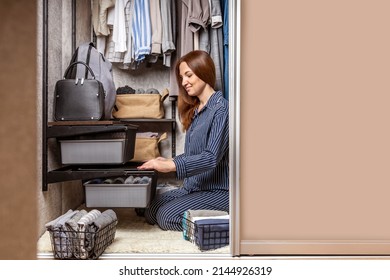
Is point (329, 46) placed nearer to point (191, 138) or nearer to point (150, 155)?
point (191, 138)

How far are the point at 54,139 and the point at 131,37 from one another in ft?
3.11

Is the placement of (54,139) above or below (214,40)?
below

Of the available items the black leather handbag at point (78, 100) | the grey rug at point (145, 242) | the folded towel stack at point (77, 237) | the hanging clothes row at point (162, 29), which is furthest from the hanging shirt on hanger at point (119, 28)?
the folded towel stack at point (77, 237)

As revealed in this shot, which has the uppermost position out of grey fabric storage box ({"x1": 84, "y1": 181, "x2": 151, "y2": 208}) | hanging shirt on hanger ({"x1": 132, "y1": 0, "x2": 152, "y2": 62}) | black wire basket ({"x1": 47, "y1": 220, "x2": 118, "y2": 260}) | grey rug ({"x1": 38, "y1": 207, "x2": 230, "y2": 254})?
hanging shirt on hanger ({"x1": 132, "y1": 0, "x2": 152, "y2": 62})

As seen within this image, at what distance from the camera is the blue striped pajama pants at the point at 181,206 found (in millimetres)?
2443

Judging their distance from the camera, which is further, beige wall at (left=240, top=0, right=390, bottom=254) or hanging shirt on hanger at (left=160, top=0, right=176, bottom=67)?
hanging shirt on hanger at (left=160, top=0, right=176, bottom=67)

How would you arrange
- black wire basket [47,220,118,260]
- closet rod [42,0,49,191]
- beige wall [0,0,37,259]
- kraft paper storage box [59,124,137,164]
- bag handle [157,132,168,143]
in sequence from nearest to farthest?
beige wall [0,0,37,259]
black wire basket [47,220,118,260]
closet rod [42,0,49,191]
kraft paper storage box [59,124,137,164]
bag handle [157,132,168,143]

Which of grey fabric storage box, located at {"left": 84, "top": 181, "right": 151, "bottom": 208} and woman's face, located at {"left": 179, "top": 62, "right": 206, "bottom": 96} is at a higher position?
woman's face, located at {"left": 179, "top": 62, "right": 206, "bottom": 96}

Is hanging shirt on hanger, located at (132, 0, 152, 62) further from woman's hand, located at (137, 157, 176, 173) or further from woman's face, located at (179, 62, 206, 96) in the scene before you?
woman's hand, located at (137, 157, 176, 173)

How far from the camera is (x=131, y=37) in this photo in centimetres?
301

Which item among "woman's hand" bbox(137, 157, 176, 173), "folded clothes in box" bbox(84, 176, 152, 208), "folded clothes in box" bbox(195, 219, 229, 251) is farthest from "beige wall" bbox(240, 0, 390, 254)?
"folded clothes in box" bbox(84, 176, 152, 208)

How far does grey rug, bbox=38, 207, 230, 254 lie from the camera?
6.81 ft

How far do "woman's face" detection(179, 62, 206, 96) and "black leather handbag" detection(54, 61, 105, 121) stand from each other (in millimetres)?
541

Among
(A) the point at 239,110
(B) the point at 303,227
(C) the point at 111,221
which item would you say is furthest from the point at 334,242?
(C) the point at 111,221
